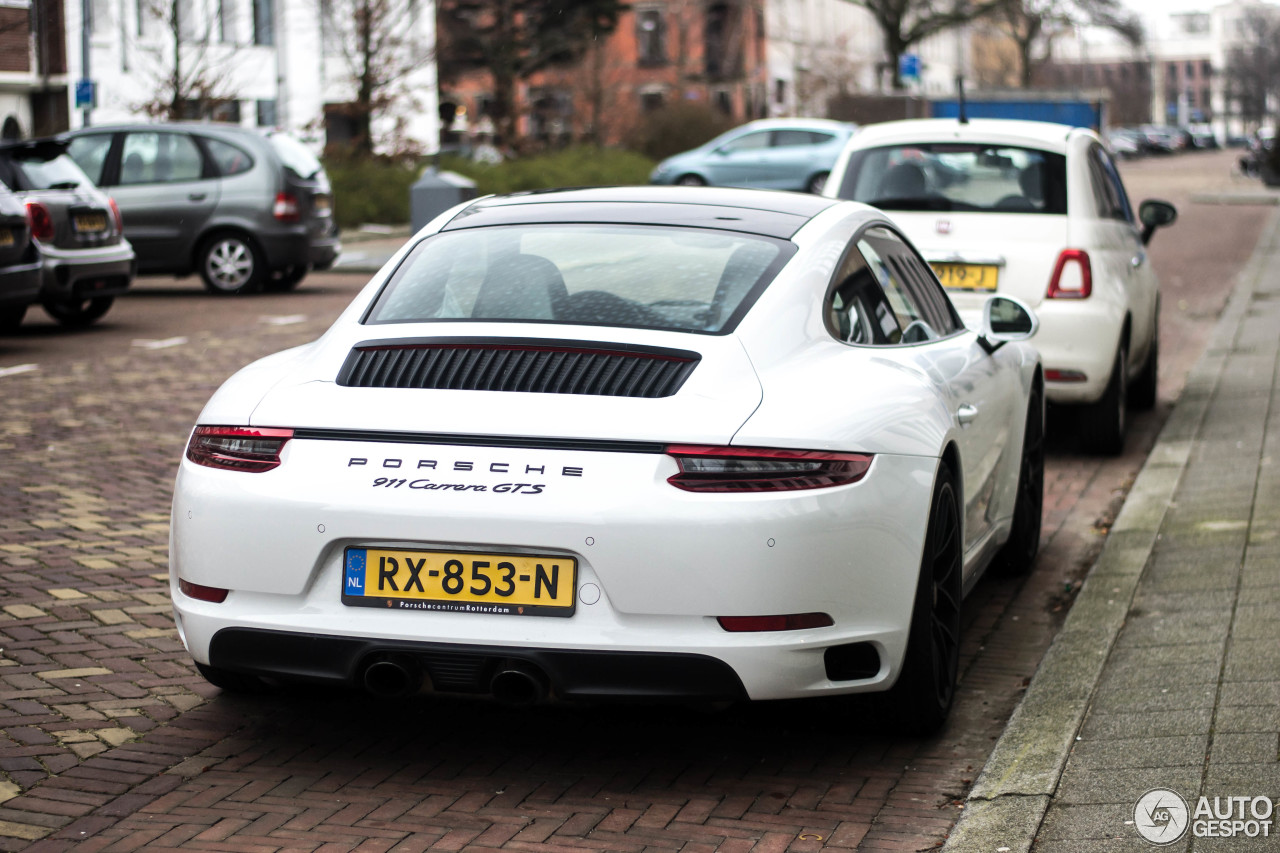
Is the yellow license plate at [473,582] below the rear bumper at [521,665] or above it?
above

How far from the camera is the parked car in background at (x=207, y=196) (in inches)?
709

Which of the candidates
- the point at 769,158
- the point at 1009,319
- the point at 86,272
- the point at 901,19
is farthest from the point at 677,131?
the point at 1009,319

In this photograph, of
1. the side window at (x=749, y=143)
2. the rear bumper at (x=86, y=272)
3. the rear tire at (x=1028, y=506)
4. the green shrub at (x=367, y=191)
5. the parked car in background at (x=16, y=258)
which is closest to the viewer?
the rear tire at (x=1028, y=506)

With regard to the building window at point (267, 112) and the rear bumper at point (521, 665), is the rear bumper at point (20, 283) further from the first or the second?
the building window at point (267, 112)

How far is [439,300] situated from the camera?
445cm

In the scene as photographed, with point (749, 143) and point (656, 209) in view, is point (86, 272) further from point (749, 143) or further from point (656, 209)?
point (749, 143)

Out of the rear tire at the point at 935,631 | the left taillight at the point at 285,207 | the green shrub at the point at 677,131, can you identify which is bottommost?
the rear tire at the point at 935,631

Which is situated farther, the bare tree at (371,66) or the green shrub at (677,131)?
the green shrub at (677,131)

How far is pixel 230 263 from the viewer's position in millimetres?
18422

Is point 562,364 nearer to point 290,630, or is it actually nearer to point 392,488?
point 392,488

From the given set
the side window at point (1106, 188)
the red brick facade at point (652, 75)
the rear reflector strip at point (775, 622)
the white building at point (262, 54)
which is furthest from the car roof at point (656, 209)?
the red brick facade at point (652, 75)

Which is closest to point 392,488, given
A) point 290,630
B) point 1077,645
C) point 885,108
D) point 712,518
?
point 290,630

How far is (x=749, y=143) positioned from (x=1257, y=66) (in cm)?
10448

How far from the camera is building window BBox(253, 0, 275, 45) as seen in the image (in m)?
47.9
